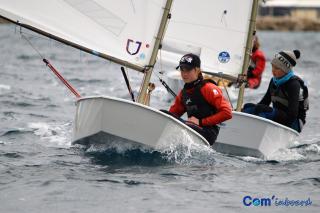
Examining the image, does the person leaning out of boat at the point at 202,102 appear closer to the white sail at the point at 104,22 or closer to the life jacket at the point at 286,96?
the white sail at the point at 104,22

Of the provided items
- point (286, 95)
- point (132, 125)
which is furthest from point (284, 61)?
point (132, 125)

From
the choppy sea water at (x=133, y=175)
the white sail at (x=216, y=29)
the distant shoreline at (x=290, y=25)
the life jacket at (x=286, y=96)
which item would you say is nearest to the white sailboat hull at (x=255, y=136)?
the choppy sea water at (x=133, y=175)

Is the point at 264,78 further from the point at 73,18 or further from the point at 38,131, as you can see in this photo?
the point at 73,18

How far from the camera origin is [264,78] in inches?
877

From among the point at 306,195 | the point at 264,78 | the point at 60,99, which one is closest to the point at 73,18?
the point at 306,195

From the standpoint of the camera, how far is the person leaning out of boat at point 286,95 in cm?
972

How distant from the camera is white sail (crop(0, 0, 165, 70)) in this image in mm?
8750

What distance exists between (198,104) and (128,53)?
969 millimetres

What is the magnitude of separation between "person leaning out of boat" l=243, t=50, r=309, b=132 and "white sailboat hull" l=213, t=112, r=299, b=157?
0.67 ft

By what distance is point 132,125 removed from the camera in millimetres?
8391

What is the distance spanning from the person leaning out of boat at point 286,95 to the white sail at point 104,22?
1.73 m

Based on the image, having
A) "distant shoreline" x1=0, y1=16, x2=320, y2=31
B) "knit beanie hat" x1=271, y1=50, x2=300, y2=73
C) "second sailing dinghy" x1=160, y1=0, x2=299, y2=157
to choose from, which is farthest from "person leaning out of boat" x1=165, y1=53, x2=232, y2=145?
"distant shoreline" x1=0, y1=16, x2=320, y2=31

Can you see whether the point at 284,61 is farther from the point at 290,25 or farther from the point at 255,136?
the point at 290,25

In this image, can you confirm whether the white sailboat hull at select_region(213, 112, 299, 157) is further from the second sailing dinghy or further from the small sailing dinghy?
the second sailing dinghy
